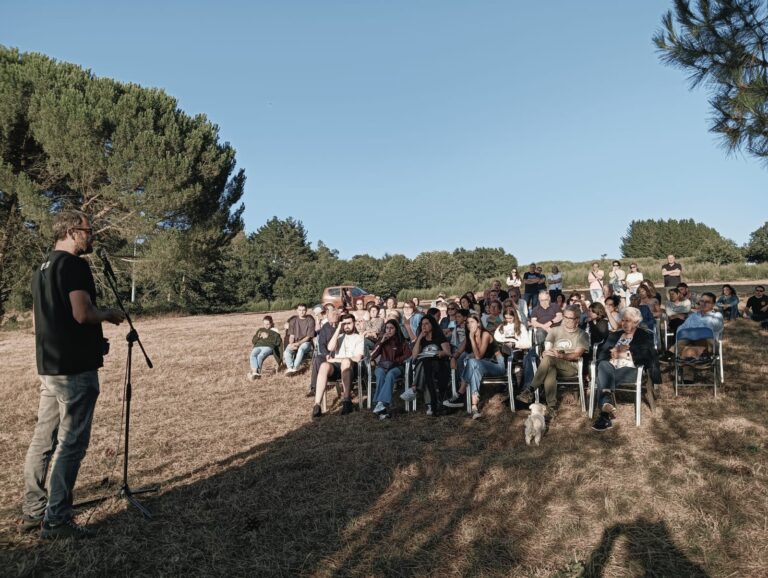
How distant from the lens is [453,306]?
26.6 feet

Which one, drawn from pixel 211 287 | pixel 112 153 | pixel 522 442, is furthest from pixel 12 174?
pixel 522 442

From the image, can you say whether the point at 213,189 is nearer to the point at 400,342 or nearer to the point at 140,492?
the point at 400,342

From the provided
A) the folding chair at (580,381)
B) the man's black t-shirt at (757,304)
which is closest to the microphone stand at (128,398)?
the folding chair at (580,381)

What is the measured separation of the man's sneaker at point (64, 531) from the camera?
302cm

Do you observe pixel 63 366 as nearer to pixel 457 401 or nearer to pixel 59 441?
pixel 59 441

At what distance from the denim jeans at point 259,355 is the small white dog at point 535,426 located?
536cm

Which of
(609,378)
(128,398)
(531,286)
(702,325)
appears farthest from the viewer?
(531,286)

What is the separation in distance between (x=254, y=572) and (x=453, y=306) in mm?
5681

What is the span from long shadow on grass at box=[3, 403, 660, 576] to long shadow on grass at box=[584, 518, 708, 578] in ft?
0.69

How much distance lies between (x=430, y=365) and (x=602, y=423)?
2025 mm

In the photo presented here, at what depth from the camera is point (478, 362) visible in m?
6.17

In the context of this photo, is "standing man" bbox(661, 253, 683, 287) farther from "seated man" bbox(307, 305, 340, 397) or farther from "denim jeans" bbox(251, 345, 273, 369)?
"denim jeans" bbox(251, 345, 273, 369)

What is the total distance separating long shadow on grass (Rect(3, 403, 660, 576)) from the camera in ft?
9.53

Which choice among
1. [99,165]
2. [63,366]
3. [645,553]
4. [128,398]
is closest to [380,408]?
[128,398]
